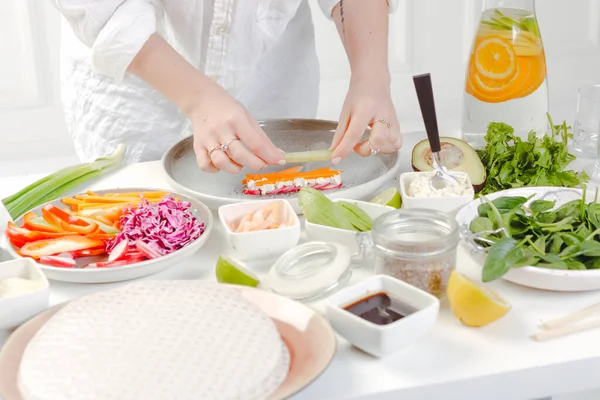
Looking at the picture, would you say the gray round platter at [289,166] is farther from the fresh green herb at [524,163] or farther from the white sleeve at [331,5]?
the white sleeve at [331,5]

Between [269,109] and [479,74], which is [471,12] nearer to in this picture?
[269,109]

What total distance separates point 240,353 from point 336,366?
0.13 m

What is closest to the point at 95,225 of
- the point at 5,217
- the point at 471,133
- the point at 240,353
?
the point at 5,217

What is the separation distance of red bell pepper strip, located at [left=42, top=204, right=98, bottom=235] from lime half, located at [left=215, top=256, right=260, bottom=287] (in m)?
0.23

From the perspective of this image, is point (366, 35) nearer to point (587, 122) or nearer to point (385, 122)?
point (385, 122)

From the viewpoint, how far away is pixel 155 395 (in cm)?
80

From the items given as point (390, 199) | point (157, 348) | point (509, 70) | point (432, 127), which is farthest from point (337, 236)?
point (509, 70)

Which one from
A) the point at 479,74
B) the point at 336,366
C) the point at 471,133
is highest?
the point at 479,74

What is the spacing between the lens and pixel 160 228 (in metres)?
1.18

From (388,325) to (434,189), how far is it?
43 cm

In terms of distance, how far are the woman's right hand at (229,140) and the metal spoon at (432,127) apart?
0.78 ft

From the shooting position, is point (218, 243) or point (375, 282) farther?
point (218, 243)

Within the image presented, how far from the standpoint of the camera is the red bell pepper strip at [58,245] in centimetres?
115

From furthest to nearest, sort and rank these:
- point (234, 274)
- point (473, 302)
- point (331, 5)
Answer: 1. point (331, 5)
2. point (234, 274)
3. point (473, 302)
